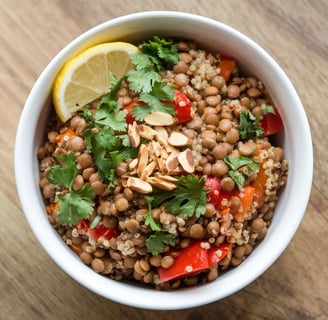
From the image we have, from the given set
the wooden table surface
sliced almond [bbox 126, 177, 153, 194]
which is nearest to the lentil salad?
sliced almond [bbox 126, 177, 153, 194]

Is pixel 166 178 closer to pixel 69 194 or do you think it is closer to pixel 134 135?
pixel 134 135

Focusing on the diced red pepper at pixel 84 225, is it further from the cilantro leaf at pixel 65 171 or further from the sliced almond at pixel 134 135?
the sliced almond at pixel 134 135

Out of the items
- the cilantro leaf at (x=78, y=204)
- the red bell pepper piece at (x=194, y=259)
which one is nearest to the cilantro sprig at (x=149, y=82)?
the cilantro leaf at (x=78, y=204)

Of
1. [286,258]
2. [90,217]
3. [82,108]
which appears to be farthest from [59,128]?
[286,258]

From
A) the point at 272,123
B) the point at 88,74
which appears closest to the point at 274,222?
the point at 272,123

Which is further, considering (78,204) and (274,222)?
(274,222)

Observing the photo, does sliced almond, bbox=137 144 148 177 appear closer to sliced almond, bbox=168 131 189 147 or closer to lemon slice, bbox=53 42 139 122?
sliced almond, bbox=168 131 189 147

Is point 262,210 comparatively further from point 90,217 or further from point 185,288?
point 90,217
